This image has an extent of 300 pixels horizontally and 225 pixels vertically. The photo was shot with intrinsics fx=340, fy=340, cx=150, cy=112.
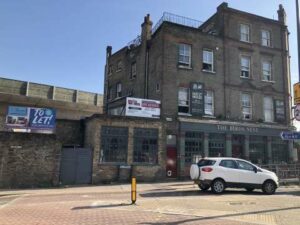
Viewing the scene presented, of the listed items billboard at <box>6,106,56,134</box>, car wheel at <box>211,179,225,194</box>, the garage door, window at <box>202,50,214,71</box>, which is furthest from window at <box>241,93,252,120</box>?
billboard at <box>6,106,56,134</box>

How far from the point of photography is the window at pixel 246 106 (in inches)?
1082

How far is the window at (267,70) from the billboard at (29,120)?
1808cm

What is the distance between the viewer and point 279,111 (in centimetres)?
2894

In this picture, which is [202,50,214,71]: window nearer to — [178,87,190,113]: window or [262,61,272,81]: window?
[178,87,190,113]: window

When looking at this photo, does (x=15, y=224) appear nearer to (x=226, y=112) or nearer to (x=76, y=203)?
(x=76, y=203)

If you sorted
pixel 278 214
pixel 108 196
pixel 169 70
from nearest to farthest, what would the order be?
pixel 278 214, pixel 108 196, pixel 169 70

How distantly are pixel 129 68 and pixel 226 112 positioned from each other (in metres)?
10.1

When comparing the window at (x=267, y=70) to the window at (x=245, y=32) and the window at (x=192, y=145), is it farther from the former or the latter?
the window at (x=192, y=145)

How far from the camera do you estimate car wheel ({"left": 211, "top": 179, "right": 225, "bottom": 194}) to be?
15.8 m

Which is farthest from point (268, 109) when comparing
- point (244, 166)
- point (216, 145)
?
point (244, 166)

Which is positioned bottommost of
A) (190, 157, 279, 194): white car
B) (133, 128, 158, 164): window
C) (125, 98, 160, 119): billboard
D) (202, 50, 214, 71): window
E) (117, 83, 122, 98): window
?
(190, 157, 279, 194): white car

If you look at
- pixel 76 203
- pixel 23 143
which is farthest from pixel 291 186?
pixel 23 143

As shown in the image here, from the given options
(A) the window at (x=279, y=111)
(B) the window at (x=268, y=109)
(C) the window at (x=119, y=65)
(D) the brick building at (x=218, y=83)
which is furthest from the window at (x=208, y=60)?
(C) the window at (x=119, y=65)

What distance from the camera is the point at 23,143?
19031 millimetres
